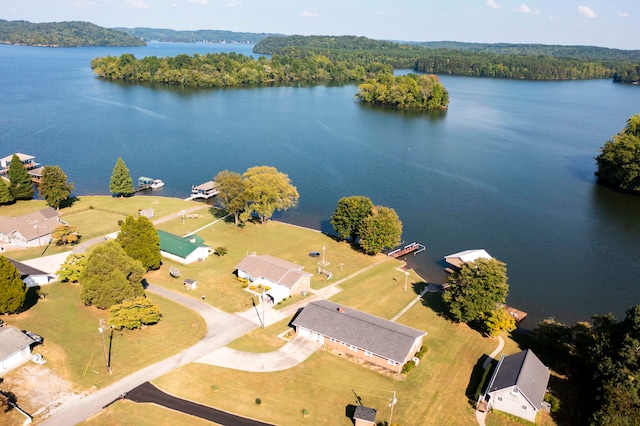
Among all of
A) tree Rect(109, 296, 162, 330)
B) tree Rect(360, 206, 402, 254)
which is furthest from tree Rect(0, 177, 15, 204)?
tree Rect(360, 206, 402, 254)

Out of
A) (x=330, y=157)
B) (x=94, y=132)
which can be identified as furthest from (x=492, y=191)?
(x=94, y=132)

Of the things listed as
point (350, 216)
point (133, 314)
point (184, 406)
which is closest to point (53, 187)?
point (133, 314)

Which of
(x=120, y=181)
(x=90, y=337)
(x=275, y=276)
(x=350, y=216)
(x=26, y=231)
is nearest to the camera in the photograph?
(x=90, y=337)

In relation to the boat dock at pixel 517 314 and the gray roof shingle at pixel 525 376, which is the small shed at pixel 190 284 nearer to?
the gray roof shingle at pixel 525 376

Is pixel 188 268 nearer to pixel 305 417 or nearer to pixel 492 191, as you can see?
pixel 305 417

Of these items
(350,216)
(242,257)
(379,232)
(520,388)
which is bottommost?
(242,257)

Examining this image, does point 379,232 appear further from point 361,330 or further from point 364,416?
point 364,416
